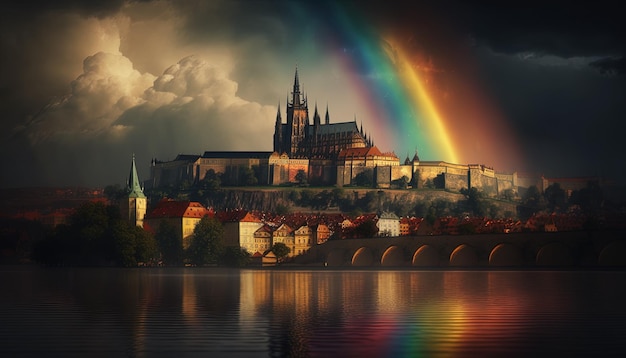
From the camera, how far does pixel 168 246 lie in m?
96.5

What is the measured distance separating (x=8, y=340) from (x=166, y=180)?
446 feet

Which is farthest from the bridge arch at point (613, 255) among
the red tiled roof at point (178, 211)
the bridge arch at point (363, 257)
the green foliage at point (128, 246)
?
the red tiled roof at point (178, 211)

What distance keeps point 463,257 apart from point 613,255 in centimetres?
1320

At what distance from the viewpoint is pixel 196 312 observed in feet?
98.1

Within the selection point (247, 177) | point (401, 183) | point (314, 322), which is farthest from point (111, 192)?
point (314, 322)

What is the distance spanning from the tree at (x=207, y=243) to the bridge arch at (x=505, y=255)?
29.1 m

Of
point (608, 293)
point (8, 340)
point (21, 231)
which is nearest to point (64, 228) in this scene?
point (21, 231)

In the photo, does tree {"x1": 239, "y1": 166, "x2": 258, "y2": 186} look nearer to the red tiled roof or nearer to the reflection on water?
the red tiled roof

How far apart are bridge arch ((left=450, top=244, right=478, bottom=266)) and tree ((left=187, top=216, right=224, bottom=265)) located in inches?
990

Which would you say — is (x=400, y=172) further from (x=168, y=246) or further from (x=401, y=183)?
(x=168, y=246)

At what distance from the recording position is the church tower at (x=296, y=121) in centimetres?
16662

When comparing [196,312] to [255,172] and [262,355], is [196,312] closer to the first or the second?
[262,355]

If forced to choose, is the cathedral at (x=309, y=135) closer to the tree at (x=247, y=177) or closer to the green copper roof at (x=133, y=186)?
the tree at (x=247, y=177)

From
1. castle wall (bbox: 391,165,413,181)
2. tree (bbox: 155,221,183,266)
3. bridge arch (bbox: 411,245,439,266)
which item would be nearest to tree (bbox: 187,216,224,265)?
tree (bbox: 155,221,183,266)
